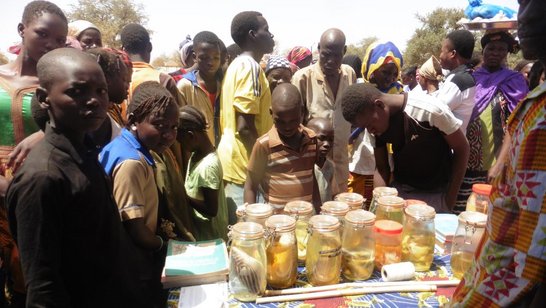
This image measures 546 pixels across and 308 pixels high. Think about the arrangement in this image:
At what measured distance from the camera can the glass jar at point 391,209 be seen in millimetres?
1919

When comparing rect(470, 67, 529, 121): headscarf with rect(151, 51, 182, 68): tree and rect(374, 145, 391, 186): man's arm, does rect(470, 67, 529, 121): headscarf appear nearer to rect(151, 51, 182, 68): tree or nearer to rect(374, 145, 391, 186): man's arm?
rect(374, 145, 391, 186): man's arm

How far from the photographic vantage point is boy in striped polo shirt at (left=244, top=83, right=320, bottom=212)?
8.39ft

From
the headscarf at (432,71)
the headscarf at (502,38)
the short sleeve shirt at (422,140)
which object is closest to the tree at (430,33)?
the headscarf at (432,71)

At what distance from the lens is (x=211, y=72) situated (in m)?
4.11

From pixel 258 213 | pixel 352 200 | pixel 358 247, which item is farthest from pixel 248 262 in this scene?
pixel 352 200

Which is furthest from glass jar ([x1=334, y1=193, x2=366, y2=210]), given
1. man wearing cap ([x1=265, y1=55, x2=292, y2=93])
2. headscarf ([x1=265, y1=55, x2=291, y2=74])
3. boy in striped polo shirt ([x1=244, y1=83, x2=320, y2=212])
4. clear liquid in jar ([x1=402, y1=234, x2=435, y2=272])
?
headscarf ([x1=265, y1=55, x2=291, y2=74])

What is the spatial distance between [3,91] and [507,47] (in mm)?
4421

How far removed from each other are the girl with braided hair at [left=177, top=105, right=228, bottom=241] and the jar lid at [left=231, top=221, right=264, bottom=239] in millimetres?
879

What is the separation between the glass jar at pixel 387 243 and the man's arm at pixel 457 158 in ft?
3.37

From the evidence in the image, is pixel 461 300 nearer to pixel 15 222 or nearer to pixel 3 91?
pixel 15 222

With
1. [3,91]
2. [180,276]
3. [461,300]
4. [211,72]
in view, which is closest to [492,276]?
[461,300]

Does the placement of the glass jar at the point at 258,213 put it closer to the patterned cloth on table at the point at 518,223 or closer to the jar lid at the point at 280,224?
the jar lid at the point at 280,224

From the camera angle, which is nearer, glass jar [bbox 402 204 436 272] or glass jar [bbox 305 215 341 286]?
glass jar [bbox 305 215 341 286]

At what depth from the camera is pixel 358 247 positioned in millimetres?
1713
